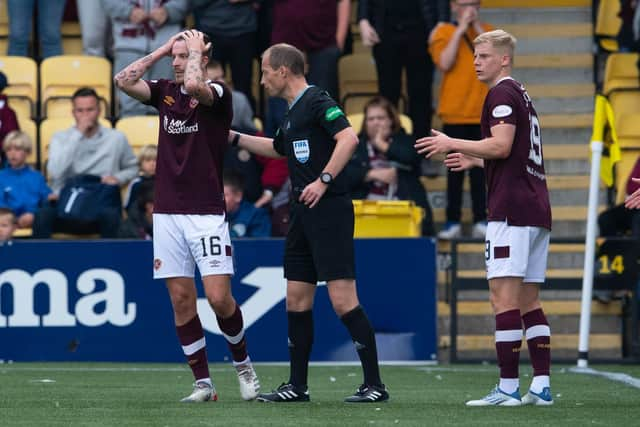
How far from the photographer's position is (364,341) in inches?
319

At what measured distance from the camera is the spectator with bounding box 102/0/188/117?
1470 centimetres

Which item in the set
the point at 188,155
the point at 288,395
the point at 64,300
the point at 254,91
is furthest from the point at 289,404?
the point at 254,91

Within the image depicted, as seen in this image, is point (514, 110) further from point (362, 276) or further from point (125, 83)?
point (362, 276)

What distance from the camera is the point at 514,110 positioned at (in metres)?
7.74

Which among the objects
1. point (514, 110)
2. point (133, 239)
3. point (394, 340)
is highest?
point (514, 110)

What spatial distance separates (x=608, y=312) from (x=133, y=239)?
4.14m

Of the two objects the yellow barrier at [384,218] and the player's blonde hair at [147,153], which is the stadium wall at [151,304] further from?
the player's blonde hair at [147,153]

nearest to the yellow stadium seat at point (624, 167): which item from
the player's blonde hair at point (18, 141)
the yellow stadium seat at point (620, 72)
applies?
the yellow stadium seat at point (620, 72)

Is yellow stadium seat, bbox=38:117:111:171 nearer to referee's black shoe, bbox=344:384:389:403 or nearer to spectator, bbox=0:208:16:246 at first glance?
spectator, bbox=0:208:16:246

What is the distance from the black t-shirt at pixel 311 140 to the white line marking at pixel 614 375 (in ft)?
9.40

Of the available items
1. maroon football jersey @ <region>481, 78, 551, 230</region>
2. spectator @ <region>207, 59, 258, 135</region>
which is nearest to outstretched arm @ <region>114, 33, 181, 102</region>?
maroon football jersey @ <region>481, 78, 551, 230</region>

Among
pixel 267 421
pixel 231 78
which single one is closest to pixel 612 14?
pixel 231 78

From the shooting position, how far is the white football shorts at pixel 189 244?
811 centimetres

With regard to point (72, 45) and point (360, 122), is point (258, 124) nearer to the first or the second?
point (360, 122)
